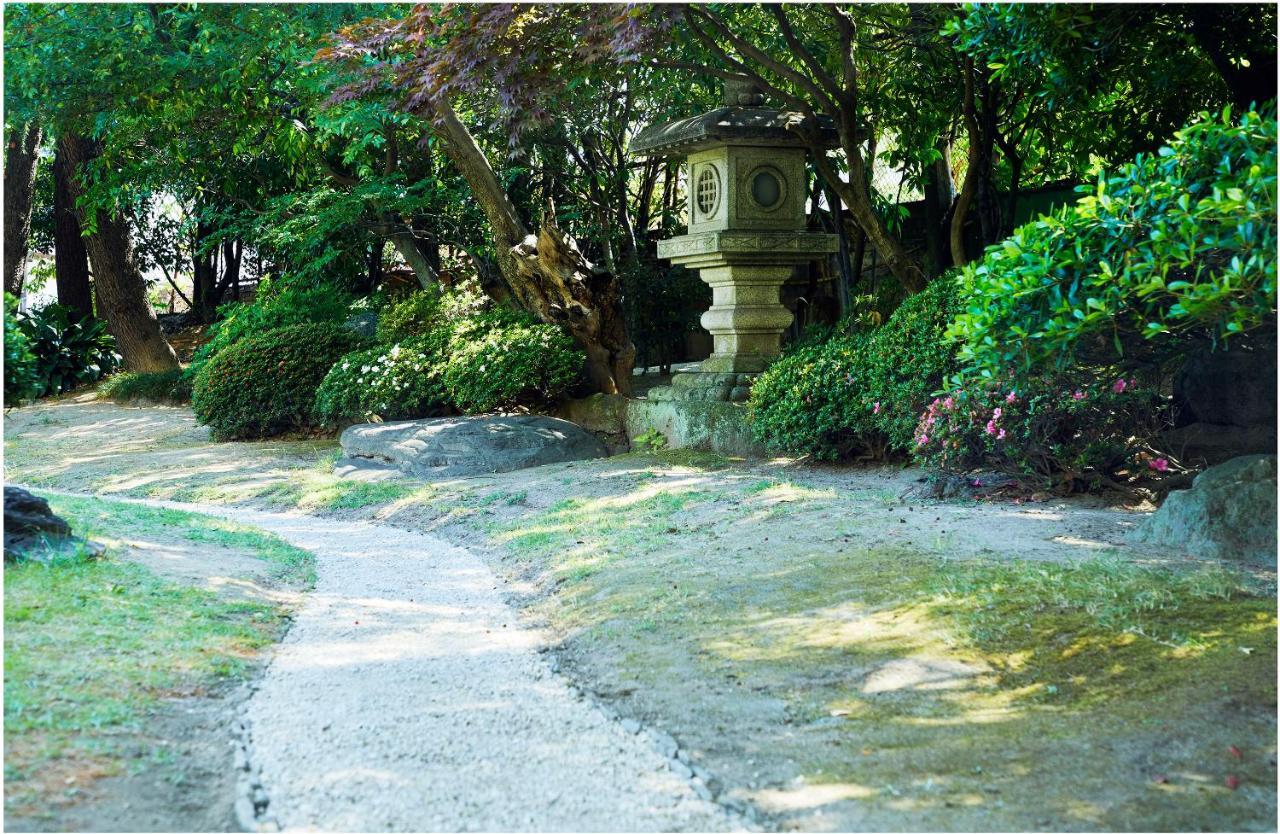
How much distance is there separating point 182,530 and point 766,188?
19.8 ft

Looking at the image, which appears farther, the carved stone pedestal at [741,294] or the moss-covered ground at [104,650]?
the carved stone pedestal at [741,294]

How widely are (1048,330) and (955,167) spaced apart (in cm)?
1132

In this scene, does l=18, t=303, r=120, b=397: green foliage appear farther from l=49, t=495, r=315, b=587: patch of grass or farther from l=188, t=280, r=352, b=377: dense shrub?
l=49, t=495, r=315, b=587: patch of grass

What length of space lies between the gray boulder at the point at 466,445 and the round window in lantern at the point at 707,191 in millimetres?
2492

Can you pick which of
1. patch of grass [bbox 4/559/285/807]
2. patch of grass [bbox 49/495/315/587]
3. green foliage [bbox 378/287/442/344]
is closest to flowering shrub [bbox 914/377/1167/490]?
patch of grass [bbox 49/495/315/587]

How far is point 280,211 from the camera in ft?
48.3

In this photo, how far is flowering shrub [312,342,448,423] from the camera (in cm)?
1261

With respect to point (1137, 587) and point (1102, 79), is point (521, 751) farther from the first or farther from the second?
point (1102, 79)

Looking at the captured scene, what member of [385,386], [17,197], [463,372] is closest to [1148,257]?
[463,372]

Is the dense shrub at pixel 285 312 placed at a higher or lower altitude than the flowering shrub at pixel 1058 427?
higher

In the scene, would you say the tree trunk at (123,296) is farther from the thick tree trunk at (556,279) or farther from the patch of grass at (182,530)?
the patch of grass at (182,530)

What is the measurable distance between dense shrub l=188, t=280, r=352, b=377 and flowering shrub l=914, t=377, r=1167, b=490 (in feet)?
31.5

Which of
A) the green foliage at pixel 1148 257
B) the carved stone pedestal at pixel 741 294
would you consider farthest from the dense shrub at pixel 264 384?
the green foliage at pixel 1148 257

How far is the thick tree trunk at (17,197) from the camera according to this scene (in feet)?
62.6
